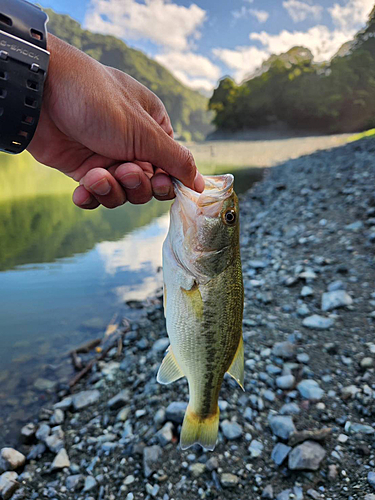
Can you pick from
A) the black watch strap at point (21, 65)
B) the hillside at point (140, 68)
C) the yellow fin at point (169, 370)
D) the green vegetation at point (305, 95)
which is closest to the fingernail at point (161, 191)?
the black watch strap at point (21, 65)

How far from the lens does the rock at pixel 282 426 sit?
114 inches

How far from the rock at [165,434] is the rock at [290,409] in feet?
3.33

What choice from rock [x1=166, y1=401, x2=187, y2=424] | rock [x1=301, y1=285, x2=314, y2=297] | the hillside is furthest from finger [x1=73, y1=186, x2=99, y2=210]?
the hillside

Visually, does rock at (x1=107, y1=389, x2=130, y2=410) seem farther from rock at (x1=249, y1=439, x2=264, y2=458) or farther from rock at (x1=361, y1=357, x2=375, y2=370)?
rock at (x1=361, y1=357, x2=375, y2=370)

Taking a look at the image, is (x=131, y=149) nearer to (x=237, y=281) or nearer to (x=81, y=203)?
(x=81, y=203)

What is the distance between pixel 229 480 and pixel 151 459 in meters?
0.66

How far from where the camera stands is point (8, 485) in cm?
289

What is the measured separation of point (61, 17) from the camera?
113938mm

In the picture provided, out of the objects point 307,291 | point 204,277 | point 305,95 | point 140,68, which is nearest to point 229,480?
point 204,277

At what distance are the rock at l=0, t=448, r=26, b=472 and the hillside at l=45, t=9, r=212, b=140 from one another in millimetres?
107477

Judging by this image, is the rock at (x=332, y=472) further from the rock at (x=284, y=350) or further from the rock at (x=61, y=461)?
the rock at (x=61, y=461)

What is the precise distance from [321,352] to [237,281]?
2.23 meters

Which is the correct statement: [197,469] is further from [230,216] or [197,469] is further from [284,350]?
[230,216]

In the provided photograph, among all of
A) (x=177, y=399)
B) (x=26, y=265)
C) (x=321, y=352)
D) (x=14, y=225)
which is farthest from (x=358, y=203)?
(x=14, y=225)
